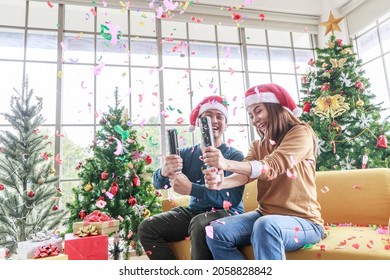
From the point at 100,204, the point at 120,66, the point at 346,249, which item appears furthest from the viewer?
the point at 120,66

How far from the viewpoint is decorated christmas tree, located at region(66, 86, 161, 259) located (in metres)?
2.81

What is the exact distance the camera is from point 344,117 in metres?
3.28

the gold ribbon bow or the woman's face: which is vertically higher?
the woman's face

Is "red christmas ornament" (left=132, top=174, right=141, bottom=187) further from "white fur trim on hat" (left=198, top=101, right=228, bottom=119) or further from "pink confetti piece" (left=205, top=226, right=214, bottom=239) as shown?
"pink confetti piece" (left=205, top=226, right=214, bottom=239)

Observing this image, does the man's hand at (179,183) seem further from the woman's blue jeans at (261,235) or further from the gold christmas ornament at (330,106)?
the gold christmas ornament at (330,106)

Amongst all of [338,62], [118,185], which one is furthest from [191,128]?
[338,62]

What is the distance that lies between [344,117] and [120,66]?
2.64 metres

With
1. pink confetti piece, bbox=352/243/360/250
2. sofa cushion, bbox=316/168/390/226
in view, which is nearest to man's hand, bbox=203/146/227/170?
pink confetti piece, bbox=352/243/360/250

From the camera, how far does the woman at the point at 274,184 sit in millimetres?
1180

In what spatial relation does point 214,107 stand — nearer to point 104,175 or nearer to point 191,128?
point 191,128

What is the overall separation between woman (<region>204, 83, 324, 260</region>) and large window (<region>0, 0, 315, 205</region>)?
1866 millimetres

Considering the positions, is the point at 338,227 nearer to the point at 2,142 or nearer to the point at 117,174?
the point at 117,174

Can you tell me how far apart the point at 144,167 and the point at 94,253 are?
109cm

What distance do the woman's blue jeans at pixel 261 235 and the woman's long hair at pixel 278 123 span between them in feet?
1.12
